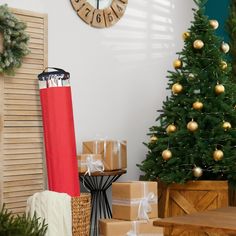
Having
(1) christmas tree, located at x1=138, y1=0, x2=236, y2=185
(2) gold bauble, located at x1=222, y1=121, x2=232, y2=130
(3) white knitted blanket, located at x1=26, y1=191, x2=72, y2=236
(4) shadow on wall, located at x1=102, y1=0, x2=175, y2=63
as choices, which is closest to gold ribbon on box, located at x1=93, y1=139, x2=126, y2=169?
(1) christmas tree, located at x1=138, y1=0, x2=236, y2=185

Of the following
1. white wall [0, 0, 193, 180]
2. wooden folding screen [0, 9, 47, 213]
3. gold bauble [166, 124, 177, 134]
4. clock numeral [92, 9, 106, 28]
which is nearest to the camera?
wooden folding screen [0, 9, 47, 213]

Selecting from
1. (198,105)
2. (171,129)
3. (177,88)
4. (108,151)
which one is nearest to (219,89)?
(198,105)

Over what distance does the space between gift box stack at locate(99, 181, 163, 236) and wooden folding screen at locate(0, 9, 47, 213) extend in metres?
0.54

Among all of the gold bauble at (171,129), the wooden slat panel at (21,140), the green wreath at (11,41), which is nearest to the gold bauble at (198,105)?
the gold bauble at (171,129)

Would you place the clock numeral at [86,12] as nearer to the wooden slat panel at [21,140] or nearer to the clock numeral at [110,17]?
the clock numeral at [110,17]

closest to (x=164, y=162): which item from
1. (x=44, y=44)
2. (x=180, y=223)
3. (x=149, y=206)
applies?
(x=149, y=206)

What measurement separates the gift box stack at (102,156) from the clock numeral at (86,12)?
0.97m

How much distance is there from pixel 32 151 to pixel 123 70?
118 cm

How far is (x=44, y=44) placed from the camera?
3.50 m

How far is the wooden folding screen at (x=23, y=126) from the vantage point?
10.7 feet

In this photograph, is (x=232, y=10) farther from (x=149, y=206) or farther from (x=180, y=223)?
(x=180, y=223)

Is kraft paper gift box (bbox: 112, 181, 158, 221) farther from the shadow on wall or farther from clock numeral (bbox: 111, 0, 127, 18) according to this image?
clock numeral (bbox: 111, 0, 127, 18)

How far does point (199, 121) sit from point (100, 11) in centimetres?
117

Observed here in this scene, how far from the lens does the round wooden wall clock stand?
12.6 ft
